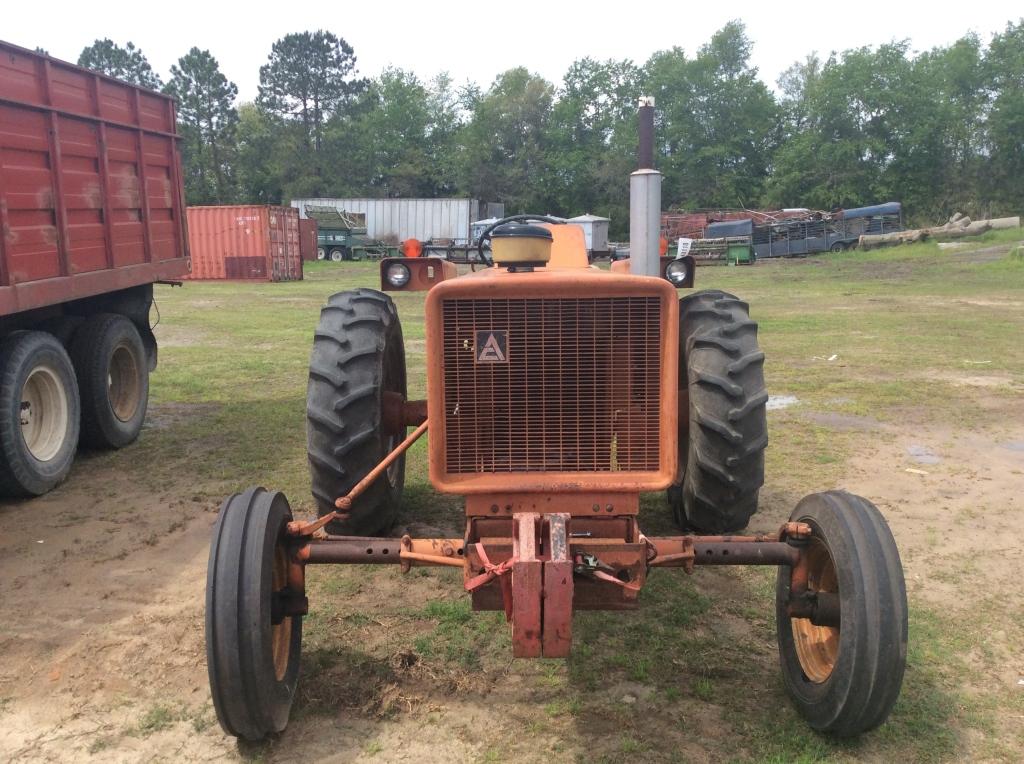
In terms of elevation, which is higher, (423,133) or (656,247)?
(423,133)

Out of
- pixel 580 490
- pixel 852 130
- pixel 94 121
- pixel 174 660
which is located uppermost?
pixel 852 130

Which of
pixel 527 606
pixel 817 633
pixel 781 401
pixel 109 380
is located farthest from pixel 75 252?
pixel 781 401

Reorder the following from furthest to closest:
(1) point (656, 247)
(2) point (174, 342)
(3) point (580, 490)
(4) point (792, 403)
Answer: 1. (2) point (174, 342)
2. (4) point (792, 403)
3. (1) point (656, 247)
4. (3) point (580, 490)

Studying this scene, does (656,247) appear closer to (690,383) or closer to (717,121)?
(690,383)

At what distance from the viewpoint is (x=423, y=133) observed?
2532 inches

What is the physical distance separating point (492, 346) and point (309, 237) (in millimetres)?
33066

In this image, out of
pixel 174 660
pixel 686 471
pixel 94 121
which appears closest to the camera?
pixel 174 660

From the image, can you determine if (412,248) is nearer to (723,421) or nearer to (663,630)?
(723,421)

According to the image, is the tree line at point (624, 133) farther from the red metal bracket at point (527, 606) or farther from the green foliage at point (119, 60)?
the red metal bracket at point (527, 606)

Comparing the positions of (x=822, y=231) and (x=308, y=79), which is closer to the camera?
(x=822, y=231)

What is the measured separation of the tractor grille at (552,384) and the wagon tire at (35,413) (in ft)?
11.6

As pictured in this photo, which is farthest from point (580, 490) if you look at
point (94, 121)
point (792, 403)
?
point (792, 403)

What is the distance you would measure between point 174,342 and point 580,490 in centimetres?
1092

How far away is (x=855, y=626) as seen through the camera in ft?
9.18
